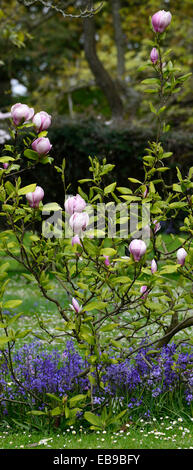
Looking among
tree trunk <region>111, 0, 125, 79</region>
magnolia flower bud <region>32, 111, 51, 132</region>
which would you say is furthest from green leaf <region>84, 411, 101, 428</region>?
tree trunk <region>111, 0, 125, 79</region>

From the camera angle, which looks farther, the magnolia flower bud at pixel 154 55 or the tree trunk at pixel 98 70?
the tree trunk at pixel 98 70

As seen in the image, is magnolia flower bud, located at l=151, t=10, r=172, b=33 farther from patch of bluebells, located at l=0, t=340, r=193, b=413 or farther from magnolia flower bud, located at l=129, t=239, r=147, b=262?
patch of bluebells, located at l=0, t=340, r=193, b=413

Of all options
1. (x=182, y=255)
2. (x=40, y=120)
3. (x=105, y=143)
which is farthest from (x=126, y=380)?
(x=105, y=143)

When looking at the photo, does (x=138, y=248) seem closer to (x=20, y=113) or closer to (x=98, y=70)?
(x=20, y=113)

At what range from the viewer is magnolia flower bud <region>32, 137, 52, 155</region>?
8.43 ft

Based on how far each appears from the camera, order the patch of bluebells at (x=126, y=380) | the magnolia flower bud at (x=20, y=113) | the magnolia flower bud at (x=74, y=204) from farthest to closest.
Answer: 1. the patch of bluebells at (x=126, y=380)
2. the magnolia flower bud at (x=20, y=113)
3. the magnolia flower bud at (x=74, y=204)

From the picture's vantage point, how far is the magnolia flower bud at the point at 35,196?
102 inches

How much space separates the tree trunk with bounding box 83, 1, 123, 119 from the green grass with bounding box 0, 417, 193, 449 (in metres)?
10.6

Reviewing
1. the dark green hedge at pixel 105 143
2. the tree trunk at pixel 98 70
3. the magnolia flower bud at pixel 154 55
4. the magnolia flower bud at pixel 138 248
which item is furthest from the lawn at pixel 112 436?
the tree trunk at pixel 98 70

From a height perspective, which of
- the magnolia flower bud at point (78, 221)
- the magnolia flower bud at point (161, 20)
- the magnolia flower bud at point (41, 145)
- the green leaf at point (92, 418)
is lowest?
the green leaf at point (92, 418)

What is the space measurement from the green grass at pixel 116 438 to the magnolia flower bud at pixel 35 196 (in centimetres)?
125

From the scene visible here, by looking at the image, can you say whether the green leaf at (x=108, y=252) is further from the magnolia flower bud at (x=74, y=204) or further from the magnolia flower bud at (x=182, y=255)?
the magnolia flower bud at (x=182, y=255)
